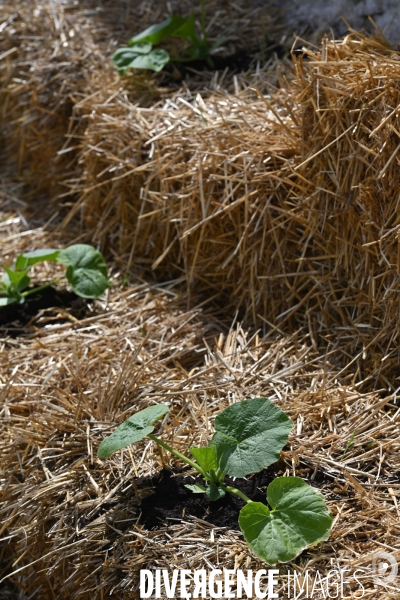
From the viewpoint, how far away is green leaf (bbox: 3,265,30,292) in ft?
7.75

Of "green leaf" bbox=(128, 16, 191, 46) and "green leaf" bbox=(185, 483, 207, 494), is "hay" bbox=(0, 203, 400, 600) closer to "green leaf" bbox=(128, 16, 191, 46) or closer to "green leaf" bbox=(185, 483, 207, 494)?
"green leaf" bbox=(185, 483, 207, 494)

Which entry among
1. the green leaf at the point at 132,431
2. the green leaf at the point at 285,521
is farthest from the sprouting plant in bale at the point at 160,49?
the green leaf at the point at 285,521

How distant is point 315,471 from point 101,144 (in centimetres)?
150

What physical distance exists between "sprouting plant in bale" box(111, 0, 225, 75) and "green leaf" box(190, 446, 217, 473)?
161 centimetres

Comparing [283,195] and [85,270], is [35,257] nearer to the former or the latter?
[85,270]

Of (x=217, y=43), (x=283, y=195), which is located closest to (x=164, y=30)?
(x=217, y=43)

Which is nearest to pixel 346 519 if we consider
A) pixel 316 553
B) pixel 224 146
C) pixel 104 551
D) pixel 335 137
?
pixel 316 553

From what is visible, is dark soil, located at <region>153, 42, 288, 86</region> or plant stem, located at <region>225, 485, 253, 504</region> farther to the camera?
dark soil, located at <region>153, 42, 288, 86</region>

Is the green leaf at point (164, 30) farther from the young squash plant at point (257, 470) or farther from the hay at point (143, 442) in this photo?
the young squash plant at point (257, 470)

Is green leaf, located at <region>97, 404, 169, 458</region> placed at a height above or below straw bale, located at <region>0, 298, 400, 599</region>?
above

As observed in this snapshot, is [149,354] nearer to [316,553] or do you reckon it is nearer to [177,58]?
[316,553]

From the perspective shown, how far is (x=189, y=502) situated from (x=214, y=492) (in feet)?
0.22

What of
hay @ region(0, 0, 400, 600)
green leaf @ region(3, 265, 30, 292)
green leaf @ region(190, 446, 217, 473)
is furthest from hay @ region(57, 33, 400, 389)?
green leaf @ region(190, 446, 217, 473)

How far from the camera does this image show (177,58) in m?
2.86
